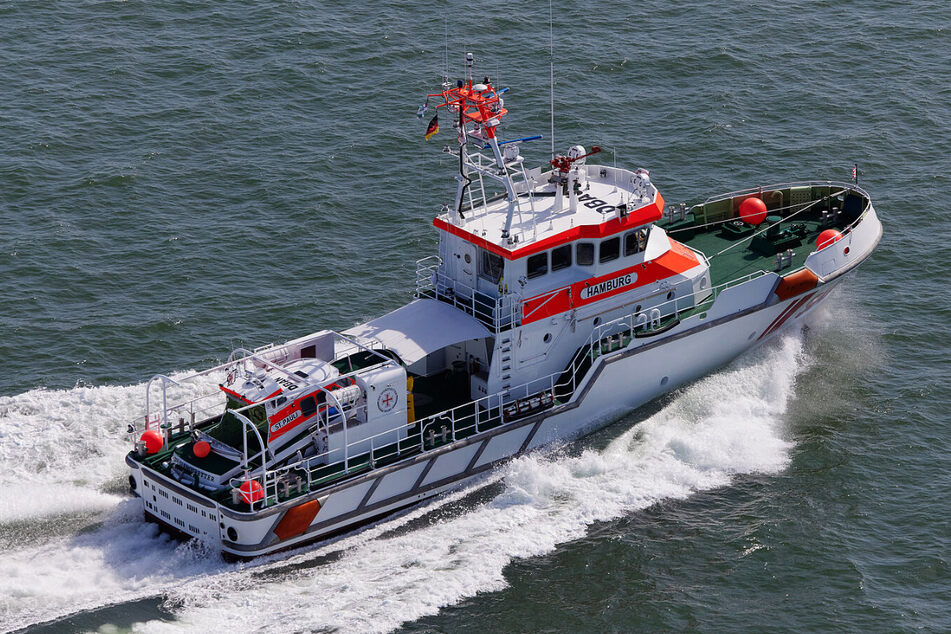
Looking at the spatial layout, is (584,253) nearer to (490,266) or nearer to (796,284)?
(490,266)

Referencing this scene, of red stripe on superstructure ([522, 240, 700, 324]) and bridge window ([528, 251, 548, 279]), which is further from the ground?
bridge window ([528, 251, 548, 279])

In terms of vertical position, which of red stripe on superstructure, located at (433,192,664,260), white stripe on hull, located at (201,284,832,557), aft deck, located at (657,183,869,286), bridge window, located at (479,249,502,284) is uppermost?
red stripe on superstructure, located at (433,192,664,260)

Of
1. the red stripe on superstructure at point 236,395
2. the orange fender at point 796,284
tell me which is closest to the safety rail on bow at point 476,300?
the red stripe on superstructure at point 236,395

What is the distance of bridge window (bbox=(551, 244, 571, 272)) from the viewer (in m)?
28.9

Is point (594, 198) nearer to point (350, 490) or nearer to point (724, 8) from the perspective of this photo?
point (350, 490)

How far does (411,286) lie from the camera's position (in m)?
35.6

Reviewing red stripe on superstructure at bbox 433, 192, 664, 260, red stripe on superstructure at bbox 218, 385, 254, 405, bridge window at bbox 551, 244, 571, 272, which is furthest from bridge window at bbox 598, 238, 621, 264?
red stripe on superstructure at bbox 218, 385, 254, 405

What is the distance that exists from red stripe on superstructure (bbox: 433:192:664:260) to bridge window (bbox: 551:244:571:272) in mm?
307

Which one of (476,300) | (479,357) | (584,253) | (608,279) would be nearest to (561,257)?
(584,253)

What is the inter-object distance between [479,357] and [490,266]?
6.45 ft

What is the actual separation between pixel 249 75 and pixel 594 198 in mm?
18031

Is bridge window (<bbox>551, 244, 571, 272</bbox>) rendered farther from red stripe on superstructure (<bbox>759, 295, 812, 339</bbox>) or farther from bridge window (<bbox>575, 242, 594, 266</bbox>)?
red stripe on superstructure (<bbox>759, 295, 812, 339</bbox>)

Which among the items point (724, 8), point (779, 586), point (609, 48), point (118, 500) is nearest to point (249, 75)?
point (609, 48)

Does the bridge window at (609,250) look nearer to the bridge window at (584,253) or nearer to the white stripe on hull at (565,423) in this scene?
Result: the bridge window at (584,253)
